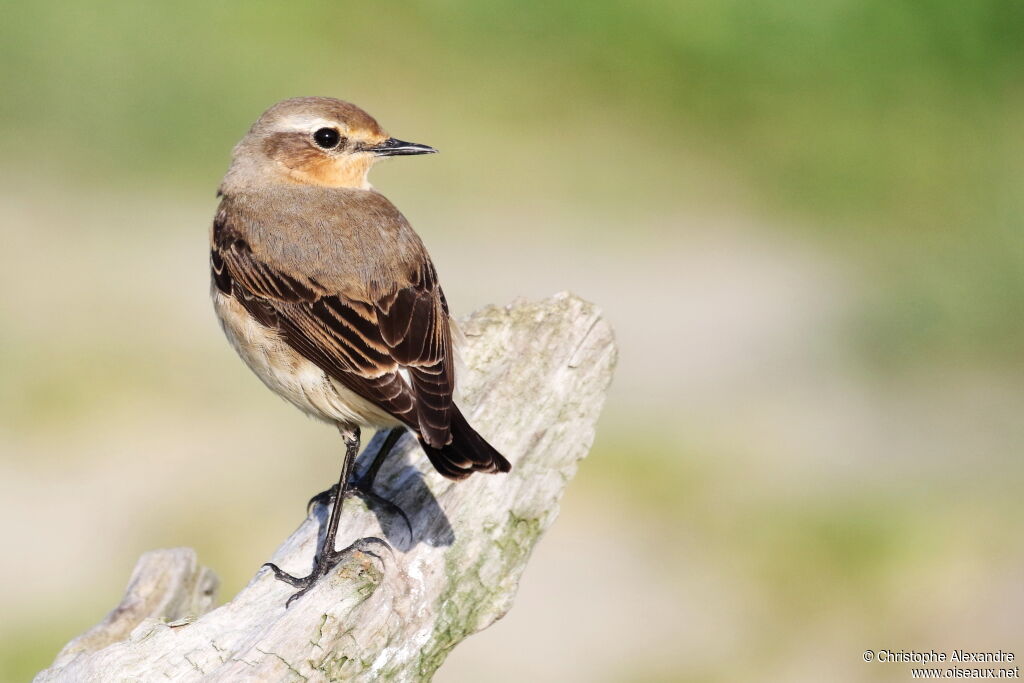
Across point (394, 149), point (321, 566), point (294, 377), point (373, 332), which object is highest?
point (394, 149)

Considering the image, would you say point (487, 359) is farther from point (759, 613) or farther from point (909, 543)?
point (909, 543)

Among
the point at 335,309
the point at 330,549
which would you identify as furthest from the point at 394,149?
the point at 330,549

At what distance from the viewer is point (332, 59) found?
1574cm

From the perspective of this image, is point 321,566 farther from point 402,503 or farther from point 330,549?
point 402,503

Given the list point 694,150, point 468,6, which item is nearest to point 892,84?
point 694,150

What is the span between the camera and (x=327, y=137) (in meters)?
6.97

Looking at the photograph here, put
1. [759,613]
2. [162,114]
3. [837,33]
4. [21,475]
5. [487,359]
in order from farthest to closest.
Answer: [837,33] → [162,114] → [21,475] → [759,613] → [487,359]

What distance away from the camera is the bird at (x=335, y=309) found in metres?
5.78

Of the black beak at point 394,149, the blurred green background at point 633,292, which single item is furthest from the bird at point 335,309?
the blurred green background at point 633,292

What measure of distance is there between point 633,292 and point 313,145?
237 inches

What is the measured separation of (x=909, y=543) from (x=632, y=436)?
2024 millimetres

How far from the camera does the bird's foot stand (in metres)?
5.70

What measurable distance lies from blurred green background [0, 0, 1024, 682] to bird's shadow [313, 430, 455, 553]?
90.7 inches

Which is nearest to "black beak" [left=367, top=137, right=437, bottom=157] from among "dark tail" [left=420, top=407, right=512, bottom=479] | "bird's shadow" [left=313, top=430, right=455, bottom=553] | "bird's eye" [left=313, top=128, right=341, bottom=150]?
"bird's eye" [left=313, top=128, right=341, bottom=150]
